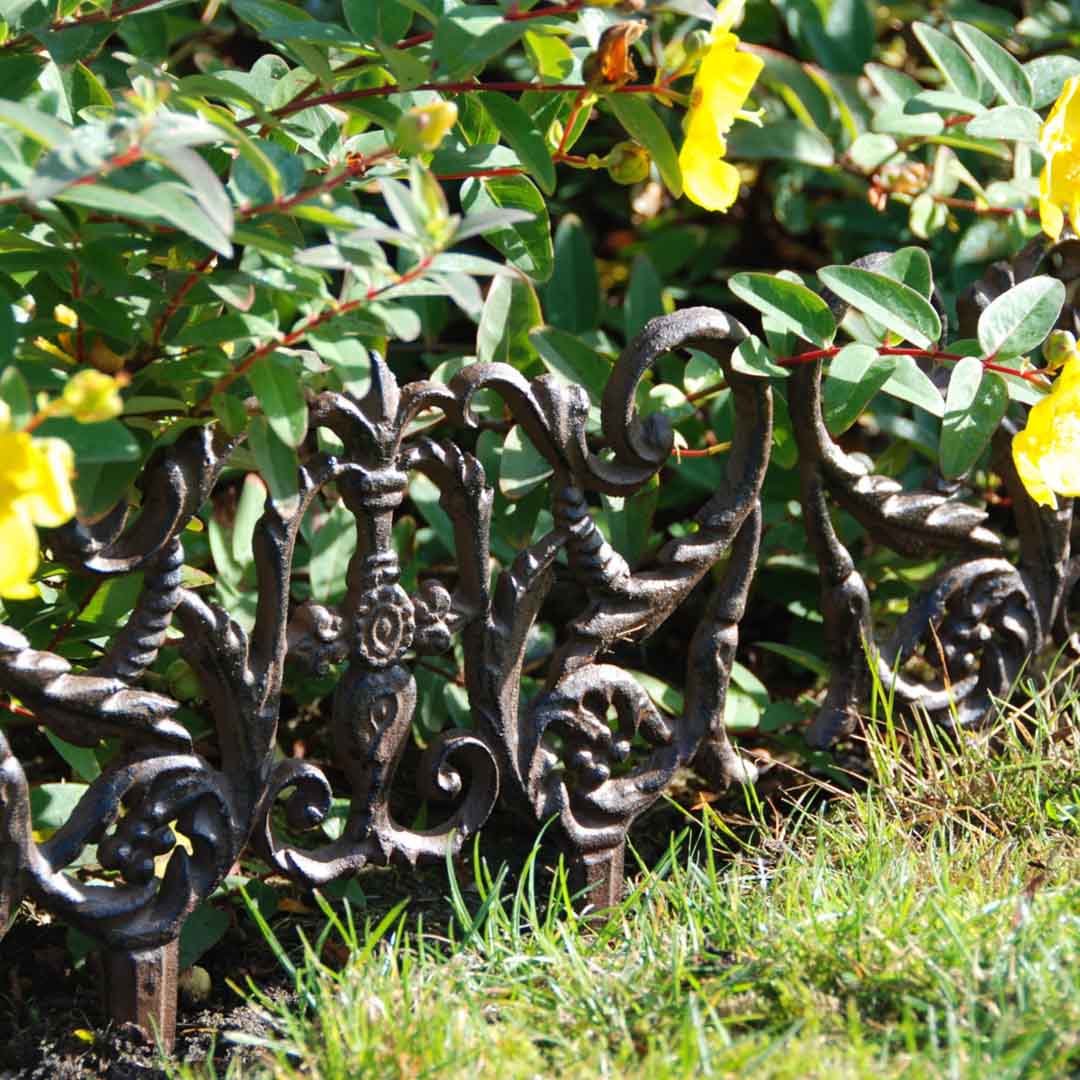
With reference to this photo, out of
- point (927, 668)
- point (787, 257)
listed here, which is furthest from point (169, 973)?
point (787, 257)

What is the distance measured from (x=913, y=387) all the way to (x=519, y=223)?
1.46ft

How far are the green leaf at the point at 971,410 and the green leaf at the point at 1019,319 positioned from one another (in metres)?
0.03

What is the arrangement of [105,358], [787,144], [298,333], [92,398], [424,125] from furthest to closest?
[787,144]
[105,358]
[298,333]
[424,125]
[92,398]

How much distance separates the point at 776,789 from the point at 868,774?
0.41 ft

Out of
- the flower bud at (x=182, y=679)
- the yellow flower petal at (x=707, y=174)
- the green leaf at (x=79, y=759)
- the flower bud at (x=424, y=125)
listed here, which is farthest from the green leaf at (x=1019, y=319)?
the green leaf at (x=79, y=759)

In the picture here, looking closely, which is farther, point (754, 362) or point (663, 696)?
point (663, 696)

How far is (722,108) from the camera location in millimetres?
1402

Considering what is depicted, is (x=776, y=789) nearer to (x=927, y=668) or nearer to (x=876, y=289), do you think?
(x=927, y=668)

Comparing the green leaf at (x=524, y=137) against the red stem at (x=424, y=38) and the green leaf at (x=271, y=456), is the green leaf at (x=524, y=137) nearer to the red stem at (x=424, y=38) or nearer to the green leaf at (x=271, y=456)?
the red stem at (x=424, y=38)

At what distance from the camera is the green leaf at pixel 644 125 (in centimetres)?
142

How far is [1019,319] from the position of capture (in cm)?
163

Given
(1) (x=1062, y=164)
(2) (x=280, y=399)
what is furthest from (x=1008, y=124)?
(2) (x=280, y=399)

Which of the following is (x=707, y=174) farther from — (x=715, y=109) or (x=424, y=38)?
(x=424, y=38)

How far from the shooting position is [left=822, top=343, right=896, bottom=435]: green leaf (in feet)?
5.21
